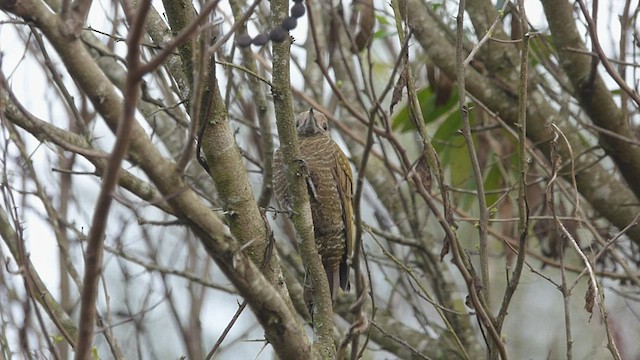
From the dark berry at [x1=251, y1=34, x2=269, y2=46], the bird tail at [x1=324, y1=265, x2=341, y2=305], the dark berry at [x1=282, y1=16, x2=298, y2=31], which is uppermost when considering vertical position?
the bird tail at [x1=324, y1=265, x2=341, y2=305]

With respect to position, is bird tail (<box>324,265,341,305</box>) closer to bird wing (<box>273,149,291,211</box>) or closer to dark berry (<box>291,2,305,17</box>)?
bird wing (<box>273,149,291,211</box>)

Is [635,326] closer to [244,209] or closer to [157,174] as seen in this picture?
[244,209]

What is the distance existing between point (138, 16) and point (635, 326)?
7665mm

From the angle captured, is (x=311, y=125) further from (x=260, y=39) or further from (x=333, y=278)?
(x=260, y=39)

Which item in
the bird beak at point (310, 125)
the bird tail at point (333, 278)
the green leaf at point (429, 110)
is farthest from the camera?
the green leaf at point (429, 110)

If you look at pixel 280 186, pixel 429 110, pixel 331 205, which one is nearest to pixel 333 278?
pixel 331 205

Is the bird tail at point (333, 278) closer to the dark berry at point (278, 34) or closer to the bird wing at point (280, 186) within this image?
the bird wing at point (280, 186)

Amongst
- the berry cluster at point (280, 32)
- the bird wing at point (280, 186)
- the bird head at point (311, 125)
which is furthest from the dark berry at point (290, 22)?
the bird head at point (311, 125)

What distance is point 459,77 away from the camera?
2949 mm

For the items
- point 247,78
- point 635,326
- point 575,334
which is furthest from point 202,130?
point 575,334

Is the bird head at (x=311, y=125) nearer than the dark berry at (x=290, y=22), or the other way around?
the dark berry at (x=290, y=22)

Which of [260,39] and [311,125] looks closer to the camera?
[260,39]

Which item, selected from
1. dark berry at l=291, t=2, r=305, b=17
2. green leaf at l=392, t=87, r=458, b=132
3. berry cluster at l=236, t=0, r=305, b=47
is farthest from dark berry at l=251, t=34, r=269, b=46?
green leaf at l=392, t=87, r=458, b=132

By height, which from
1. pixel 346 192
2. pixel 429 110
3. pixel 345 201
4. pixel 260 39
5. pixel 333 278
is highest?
pixel 429 110
